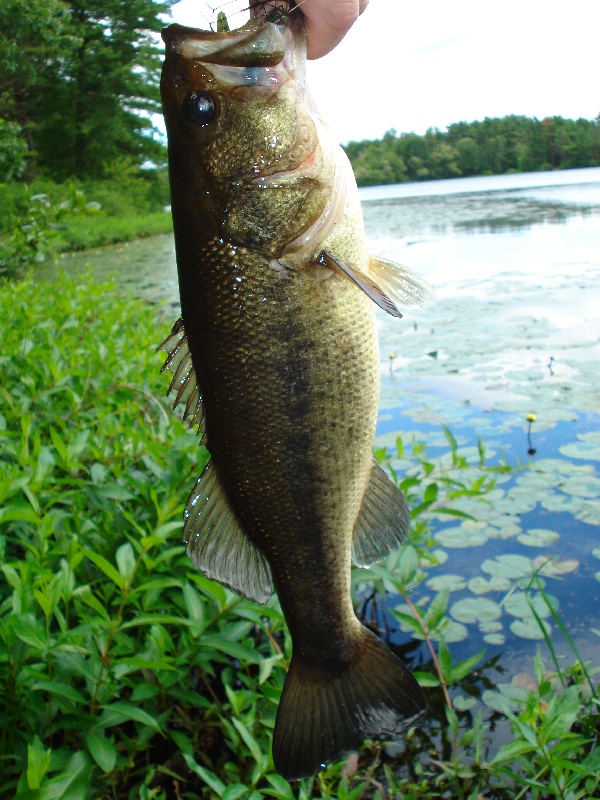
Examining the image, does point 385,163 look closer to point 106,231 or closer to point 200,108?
point 106,231

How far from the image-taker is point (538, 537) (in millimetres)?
3965

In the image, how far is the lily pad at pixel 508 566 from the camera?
3674 mm

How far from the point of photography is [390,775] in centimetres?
243

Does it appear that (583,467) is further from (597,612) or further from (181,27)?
(181,27)

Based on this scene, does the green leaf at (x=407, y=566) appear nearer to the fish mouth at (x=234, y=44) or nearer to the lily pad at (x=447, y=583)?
the lily pad at (x=447, y=583)

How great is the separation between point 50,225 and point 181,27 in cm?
467

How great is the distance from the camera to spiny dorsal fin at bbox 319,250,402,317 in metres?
1.36

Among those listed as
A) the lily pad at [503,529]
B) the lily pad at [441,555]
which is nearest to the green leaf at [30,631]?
the lily pad at [441,555]

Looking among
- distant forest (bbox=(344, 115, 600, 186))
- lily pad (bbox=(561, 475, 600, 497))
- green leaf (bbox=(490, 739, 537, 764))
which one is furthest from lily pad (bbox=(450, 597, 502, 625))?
→ distant forest (bbox=(344, 115, 600, 186))

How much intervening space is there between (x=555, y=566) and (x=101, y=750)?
8.72 feet

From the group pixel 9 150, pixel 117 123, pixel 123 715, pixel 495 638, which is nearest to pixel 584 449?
pixel 495 638

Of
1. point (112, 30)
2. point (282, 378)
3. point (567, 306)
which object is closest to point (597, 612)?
point (282, 378)

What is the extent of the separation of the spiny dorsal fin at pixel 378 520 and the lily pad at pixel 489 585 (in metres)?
2.19

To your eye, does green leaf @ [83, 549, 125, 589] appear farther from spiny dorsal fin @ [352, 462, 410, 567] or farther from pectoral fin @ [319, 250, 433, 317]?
pectoral fin @ [319, 250, 433, 317]
